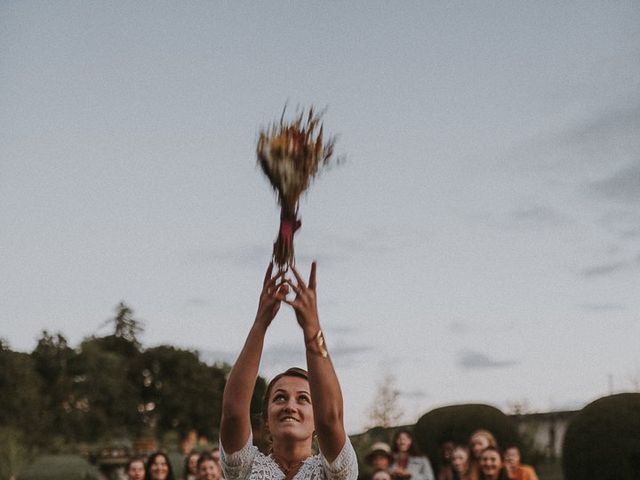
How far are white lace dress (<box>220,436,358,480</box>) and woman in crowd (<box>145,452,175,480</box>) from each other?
7.44 meters

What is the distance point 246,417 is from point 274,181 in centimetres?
92

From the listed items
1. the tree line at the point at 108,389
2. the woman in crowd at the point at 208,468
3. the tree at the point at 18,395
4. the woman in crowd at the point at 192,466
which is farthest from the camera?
the tree line at the point at 108,389

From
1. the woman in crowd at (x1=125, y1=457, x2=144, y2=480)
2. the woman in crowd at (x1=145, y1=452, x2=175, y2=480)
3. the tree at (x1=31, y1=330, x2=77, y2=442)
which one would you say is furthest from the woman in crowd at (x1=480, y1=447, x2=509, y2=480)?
the tree at (x1=31, y1=330, x2=77, y2=442)

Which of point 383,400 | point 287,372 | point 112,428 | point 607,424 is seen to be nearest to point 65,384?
point 112,428

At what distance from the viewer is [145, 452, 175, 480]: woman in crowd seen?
1080 centimetres

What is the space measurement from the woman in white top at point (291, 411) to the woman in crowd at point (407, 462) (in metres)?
9.00

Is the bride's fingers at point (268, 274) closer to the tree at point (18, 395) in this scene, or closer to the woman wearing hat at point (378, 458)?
the woman wearing hat at point (378, 458)

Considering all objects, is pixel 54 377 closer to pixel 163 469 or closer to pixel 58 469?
pixel 58 469

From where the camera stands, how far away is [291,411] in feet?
12.0

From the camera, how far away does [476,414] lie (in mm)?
21891

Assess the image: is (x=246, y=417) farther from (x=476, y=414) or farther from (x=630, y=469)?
(x=476, y=414)

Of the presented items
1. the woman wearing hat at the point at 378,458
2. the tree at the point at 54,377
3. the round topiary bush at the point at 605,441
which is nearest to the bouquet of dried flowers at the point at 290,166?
the woman wearing hat at the point at 378,458

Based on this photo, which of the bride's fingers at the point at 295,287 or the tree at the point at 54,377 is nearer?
the bride's fingers at the point at 295,287

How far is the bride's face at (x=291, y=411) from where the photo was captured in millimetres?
3668
